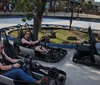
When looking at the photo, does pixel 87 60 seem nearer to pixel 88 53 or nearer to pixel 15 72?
pixel 88 53

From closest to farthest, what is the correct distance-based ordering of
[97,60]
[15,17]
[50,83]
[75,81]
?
1. [50,83]
2. [75,81]
3. [97,60]
4. [15,17]

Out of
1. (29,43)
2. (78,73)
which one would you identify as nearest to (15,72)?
(78,73)

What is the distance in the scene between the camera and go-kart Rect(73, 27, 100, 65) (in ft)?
19.9

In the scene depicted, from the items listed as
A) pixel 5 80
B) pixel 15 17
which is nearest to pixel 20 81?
pixel 5 80

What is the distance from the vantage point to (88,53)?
20.7 ft

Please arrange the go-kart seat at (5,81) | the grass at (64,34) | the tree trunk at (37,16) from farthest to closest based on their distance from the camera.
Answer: the grass at (64,34)
the tree trunk at (37,16)
the go-kart seat at (5,81)

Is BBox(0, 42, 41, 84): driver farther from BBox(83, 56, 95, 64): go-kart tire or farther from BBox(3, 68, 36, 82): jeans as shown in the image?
BBox(83, 56, 95, 64): go-kart tire

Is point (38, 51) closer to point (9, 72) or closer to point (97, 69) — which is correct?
point (97, 69)

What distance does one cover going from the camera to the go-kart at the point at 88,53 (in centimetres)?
605

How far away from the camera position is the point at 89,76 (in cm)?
559

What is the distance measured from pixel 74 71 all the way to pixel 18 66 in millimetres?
2104

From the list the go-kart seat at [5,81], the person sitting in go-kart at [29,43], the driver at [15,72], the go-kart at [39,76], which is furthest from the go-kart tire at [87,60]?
the go-kart seat at [5,81]

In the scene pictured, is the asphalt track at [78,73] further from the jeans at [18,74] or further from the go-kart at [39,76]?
the jeans at [18,74]

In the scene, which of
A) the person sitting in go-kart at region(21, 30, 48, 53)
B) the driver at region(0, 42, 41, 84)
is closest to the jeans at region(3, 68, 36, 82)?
the driver at region(0, 42, 41, 84)
